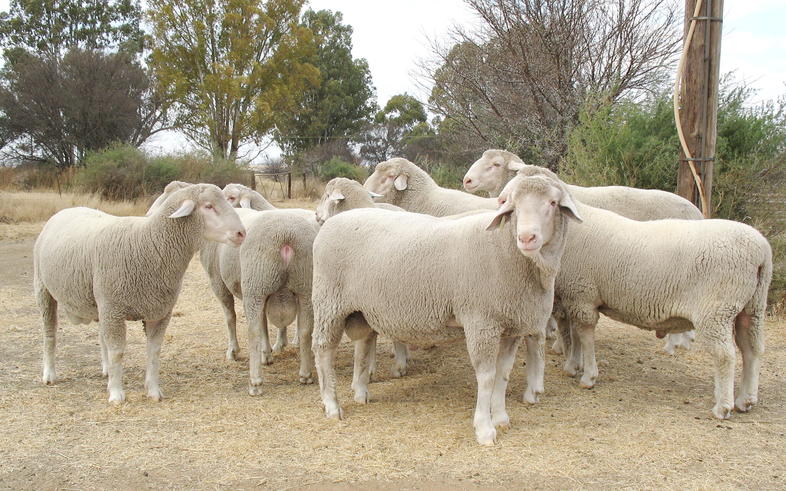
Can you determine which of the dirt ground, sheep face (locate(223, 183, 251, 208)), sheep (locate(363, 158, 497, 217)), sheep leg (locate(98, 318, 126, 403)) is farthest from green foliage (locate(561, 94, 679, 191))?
sheep leg (locate(98, 318, 126, 403))

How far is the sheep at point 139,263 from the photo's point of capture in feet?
16.4

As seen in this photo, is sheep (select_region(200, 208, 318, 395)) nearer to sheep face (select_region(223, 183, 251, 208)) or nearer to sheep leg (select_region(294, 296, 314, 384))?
sheep leg (select_region(294, 296, 314, 384))

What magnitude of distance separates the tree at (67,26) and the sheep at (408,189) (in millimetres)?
34294

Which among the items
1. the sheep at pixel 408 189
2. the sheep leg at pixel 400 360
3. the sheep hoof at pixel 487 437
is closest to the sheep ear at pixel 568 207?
the sheep hoof at pixel 487 437

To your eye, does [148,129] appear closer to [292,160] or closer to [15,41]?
[292,160]

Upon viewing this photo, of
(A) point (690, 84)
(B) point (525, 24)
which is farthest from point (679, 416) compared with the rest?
(B) point (525, 24)

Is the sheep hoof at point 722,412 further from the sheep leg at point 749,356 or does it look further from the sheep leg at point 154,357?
the sheep leg at point 154,357

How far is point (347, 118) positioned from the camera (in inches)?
1673

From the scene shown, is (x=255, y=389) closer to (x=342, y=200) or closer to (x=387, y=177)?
(x=342, y=200)

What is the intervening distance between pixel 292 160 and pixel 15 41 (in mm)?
16757

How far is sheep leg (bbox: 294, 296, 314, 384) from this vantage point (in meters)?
5.60

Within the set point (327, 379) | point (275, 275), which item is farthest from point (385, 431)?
point (275, 275)

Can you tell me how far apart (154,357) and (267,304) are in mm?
1038

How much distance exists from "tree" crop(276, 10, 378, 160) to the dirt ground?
115ft
